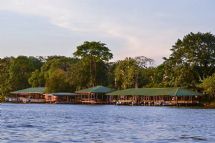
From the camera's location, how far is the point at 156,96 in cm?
10994

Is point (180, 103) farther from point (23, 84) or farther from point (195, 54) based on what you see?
point (23, 84)

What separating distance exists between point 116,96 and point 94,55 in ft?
56.6

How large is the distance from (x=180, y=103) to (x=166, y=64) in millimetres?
9704

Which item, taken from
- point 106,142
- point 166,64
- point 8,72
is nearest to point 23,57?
point 8,72

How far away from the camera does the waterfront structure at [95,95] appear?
120 metres

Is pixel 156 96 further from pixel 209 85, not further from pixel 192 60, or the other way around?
pixel 209 85

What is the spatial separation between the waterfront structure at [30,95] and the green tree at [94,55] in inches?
529

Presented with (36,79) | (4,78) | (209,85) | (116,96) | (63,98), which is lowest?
(63,98)

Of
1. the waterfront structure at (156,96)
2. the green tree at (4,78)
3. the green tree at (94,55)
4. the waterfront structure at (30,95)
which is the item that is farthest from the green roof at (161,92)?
the green tree at (4,78)

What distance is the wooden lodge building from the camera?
105 metres

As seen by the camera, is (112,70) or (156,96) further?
(112,70)

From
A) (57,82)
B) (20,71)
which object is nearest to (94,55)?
(57,82)

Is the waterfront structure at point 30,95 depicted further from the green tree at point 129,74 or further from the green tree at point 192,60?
the green tree at point 192,60

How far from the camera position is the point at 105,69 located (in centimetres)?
13425
